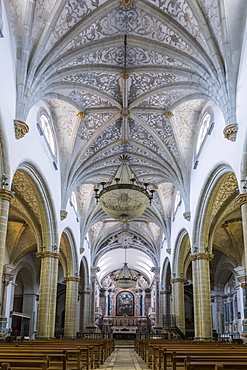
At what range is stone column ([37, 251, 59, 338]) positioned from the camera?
53.3ft

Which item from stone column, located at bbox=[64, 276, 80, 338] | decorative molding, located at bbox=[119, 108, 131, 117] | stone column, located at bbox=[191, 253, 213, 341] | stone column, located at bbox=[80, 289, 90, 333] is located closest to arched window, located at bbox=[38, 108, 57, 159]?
decorative molding, located at bbox=[119, 108, 131, 117]

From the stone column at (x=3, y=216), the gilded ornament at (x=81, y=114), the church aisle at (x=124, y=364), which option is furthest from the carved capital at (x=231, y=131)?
the gilded ornament at (x=81, y=114)

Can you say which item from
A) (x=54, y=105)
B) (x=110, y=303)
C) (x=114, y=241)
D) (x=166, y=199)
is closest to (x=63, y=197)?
(x=54, y=105)

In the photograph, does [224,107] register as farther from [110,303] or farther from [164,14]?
[110,303]

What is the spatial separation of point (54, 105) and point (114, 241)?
19.8m

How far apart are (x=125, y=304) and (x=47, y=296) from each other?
3096 cm

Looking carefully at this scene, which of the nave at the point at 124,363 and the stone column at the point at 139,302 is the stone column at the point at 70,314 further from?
the stone column at the point at 139,302

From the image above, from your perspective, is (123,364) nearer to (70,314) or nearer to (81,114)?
(81,114)

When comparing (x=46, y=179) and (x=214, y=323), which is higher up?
(x=46, y=179)

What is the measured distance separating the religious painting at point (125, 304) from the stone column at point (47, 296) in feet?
98.9

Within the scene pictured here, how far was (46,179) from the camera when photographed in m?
16.0

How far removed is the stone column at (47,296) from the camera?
16.2m

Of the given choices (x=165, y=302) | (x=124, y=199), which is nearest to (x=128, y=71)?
(x=124, y=199)

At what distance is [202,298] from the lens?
1638 cm
